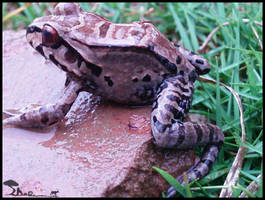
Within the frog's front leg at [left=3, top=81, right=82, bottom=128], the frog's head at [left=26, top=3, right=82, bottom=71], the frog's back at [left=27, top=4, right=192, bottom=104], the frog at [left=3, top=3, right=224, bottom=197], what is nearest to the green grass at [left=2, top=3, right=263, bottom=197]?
the frog at [left=3, top=3, right=224, bottom=197]

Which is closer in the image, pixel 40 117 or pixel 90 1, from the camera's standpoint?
pixel 40 117

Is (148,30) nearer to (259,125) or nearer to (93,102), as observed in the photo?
(93,102)

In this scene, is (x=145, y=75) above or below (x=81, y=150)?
above

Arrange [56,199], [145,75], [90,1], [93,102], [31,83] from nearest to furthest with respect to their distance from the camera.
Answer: [56,199] < [145,75] < [93,102] < [31,83] < [90,1]

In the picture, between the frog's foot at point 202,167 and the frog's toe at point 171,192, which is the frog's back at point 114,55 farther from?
the frog's toe at point 171,192

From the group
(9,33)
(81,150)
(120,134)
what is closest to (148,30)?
(120,134)

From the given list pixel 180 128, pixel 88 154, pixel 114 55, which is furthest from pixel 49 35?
pixel 180 128

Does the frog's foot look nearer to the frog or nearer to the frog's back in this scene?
the frog

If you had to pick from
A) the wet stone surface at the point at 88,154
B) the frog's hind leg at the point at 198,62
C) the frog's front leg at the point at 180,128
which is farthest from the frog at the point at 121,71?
the frog's hind leg at the point at 198,62

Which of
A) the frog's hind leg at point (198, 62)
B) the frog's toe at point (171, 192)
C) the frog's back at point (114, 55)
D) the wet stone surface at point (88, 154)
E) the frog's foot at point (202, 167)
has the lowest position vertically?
the frog's toe at point (171, 192)
